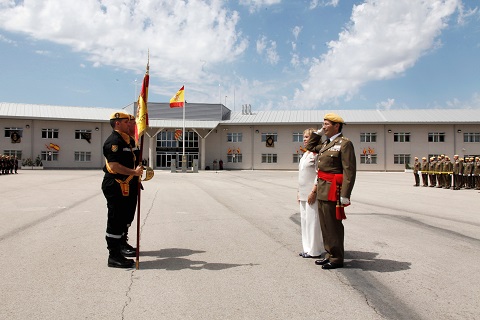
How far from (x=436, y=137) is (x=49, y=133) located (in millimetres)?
50725

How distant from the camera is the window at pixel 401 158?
53544mm

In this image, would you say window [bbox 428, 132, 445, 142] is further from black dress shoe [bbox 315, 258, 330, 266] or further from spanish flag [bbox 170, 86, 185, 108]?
black dress shoe [bbox 315, 258, 330, 266]

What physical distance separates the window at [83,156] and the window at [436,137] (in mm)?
45164

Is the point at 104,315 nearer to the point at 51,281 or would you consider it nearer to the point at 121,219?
the point at 51,281

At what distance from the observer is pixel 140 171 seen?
5.48m

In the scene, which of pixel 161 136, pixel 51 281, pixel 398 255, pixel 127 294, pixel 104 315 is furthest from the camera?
pixel 161 136

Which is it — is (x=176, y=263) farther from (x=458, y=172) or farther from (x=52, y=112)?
(x=52, y=112)

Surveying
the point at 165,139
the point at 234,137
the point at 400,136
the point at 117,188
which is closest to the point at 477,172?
the point at 117,188

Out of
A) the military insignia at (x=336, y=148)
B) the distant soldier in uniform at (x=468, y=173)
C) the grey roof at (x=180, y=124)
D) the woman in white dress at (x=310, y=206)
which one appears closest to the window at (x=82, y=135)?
the grey roof at (x=180, y=124)

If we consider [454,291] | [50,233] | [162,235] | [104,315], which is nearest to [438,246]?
[454,291]

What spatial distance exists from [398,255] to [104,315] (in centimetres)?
439

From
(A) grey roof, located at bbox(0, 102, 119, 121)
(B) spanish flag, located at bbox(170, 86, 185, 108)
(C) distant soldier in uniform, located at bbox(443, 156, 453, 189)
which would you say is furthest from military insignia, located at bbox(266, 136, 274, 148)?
(C) distant soldier in uniform, located at bbox(443, 156, 453, 189)

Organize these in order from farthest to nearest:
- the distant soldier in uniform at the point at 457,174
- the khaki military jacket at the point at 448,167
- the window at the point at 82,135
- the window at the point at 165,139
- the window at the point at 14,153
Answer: the window at the point at 165,139 < the window at the point at 82,135 < the window at the point at 14,153 < the khaki military jacket at the point at 448,167 < the distant soldier in uniform at the point at 457,174

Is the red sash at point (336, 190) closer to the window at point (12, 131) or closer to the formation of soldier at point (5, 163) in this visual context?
the formation of soldier at point (5, 163)
